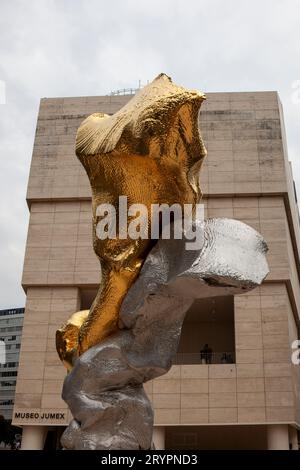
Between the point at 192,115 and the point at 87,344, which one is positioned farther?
the point at 87,344

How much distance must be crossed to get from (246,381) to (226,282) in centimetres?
1938

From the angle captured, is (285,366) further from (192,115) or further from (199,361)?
(192,115)

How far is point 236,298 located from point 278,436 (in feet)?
20.4

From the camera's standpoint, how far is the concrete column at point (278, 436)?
23.2 metres

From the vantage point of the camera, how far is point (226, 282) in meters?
5.48

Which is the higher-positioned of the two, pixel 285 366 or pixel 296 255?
pixel 296 255

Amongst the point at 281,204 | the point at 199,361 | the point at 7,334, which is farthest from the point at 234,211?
the point at 7,334

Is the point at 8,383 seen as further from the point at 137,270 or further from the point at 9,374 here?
the point at 137,270

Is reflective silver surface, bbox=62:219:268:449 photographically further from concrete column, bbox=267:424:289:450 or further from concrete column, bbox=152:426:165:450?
concrete column, bbox=267:424:289:450

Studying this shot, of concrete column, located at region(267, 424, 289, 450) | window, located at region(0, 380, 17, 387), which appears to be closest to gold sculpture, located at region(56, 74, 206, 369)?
concrete column, located at region(267, 424, 289, 450)

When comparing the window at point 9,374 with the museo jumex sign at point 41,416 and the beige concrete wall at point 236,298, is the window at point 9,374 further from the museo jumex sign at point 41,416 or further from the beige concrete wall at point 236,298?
the museo jumex sign at point 41,416

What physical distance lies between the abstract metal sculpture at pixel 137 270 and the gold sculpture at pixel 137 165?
0.01 meters

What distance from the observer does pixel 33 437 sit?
2452 cm

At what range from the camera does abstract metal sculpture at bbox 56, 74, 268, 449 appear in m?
6.12
